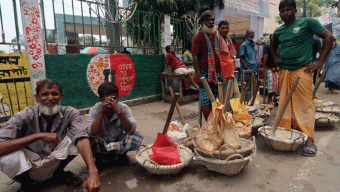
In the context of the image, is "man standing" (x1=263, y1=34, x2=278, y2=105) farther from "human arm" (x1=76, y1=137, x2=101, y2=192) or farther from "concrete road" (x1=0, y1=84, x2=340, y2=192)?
"human arm" (x1=76, y1=137, x2=101, y2=192)

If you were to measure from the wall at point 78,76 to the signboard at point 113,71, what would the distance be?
0.35 ft

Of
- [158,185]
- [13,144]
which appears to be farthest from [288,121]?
[13,144]

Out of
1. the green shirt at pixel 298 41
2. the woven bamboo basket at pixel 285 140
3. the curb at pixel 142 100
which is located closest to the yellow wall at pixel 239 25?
the curb at pixel 142 100

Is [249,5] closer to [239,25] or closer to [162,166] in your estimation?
[239,25]

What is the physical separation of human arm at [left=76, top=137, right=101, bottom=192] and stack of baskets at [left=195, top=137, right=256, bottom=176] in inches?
38.6

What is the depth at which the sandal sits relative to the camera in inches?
85.4

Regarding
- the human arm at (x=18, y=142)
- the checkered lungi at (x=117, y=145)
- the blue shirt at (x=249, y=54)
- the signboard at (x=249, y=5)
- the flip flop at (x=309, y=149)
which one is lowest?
the flip flop at (x=309, y=149)

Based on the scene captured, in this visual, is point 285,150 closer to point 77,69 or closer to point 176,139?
point 176,139

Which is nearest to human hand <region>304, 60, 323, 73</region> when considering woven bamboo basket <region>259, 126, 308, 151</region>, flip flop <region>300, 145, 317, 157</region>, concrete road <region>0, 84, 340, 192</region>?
woven bamboo basket <region>259, 126, 308, 151</region>

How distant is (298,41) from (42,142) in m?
3.05

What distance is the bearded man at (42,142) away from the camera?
1774 millimetres

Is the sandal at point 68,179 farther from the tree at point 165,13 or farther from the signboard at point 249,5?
the signboard at point 249,5

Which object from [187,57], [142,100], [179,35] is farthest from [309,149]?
[179,35]

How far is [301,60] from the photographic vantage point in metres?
2.77
